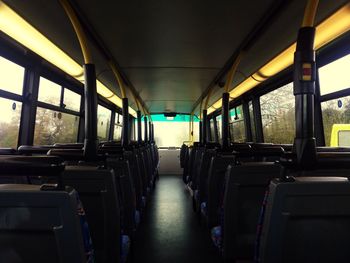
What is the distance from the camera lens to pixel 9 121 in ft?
10.5

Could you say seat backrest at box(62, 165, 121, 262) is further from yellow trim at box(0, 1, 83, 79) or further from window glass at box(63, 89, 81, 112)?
window glass at box(63, 89, 81, 112)

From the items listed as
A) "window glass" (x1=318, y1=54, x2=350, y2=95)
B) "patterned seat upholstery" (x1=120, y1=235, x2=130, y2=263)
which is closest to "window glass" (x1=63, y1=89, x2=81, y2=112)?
"patterned seat upholstery" (x1=120, y1=235, x2=130, y2=263)

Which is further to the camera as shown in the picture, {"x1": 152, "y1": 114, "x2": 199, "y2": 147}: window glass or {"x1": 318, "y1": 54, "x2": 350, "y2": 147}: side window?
{"x1": 152, "y1": 114, "x2": 199, "y2": 147}: window glass

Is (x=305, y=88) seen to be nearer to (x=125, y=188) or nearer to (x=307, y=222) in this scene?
(x=307, y=222)

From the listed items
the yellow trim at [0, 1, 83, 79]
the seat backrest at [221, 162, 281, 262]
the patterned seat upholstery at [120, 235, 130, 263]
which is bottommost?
the patterned seat upholstery at [120, 235, 130, 263]

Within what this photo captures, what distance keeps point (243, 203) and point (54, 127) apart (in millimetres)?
3144

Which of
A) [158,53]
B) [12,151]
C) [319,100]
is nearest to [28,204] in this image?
[12,151]

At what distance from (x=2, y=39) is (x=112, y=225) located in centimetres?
216

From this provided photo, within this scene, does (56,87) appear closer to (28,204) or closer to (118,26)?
(118,26)

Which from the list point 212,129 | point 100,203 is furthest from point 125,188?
point 212,129

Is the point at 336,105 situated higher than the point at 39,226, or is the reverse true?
the point at 336,105

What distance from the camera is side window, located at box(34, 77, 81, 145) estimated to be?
3.78 m

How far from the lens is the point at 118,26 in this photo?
9.14 ft

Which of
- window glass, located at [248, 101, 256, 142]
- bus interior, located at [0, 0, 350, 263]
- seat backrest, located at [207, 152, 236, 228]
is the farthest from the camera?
window glass, located at [248, 101, 256, 142]
